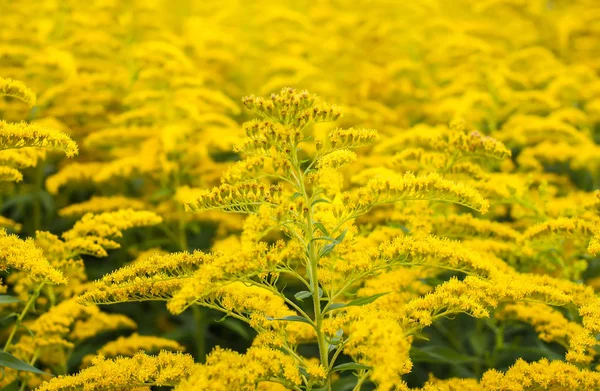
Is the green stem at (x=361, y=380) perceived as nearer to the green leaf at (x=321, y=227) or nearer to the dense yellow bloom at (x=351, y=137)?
the green leaf at (x=321, y=227)

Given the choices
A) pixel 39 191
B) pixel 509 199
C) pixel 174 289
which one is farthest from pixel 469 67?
pixel 174 289

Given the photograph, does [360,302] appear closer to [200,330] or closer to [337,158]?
[337,158]

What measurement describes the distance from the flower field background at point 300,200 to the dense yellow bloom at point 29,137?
0.01m

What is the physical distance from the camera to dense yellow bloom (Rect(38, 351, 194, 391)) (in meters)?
2.87

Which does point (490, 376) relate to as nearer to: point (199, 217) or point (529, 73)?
point (199, 217)

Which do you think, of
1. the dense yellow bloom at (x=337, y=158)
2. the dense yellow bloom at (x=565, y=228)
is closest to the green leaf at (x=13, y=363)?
the dense yellow bloom at (x=337, y=158)

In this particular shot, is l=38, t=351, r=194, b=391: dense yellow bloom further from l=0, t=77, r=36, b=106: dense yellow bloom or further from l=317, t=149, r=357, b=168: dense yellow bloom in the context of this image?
l=0, t=77, r=36, b=106: dense yellow bloom

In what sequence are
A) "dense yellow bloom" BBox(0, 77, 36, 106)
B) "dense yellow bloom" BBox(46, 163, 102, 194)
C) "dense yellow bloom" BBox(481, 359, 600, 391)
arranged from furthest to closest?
"dense yellow bloom" BBox(46, 163, 102, 194) → "dense yellow bloom" BBox(0, 77, 36, 106) → "dense yellow bloom" BBox(481, 359, 600, 391)

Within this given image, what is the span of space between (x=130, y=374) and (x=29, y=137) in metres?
1.17

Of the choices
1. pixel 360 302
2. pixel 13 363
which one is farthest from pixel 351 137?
pixel 13 363

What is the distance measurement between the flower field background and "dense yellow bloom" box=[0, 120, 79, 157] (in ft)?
0.05

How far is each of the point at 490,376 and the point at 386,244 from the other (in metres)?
0.79

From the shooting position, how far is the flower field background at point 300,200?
9.37 feet

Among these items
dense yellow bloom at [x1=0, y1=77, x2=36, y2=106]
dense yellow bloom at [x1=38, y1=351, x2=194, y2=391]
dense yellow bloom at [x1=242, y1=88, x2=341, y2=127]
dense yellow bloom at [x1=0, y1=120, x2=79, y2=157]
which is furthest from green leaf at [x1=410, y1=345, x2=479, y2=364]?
dense yellow bloom at [x1=0, y1=77, x2=36, y2=106]
